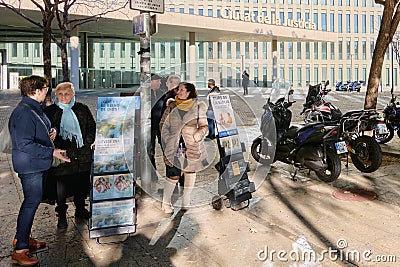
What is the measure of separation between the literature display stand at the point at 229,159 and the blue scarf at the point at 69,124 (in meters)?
1.46

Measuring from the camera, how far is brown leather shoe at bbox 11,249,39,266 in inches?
126

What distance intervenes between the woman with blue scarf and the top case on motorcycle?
3.10 metres

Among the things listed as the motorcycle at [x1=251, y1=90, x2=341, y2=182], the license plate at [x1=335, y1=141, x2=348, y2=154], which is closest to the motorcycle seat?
the motorcycle at [x1=251, y1=90, x2=341, y2=182]

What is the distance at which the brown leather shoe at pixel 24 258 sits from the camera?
3205 millimetres

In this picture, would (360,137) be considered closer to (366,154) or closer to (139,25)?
(366,154)

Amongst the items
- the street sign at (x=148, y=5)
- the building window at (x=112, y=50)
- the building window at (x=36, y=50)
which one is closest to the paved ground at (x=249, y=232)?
the street sign at (x=148, y=5)

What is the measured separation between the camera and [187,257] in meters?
3.35

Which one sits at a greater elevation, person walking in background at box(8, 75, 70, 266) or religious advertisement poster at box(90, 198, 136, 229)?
person walking in background at box(8, 75, 70, 266)

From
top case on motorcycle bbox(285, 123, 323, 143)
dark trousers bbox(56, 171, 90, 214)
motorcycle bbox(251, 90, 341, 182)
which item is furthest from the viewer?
top case on motorcycle bbox(285, 123, 323, 143)

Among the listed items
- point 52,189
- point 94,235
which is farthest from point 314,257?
point 52,189

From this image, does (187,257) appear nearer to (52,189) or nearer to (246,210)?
(246,210)

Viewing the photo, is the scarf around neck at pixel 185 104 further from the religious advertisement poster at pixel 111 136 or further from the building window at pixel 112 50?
the building window at pixel 112 50

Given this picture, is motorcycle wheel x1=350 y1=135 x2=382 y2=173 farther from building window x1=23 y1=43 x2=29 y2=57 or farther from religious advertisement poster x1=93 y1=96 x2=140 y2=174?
building window x1=23 y1=43 x2=29 y2=57

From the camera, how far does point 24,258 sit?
10.5 ft
